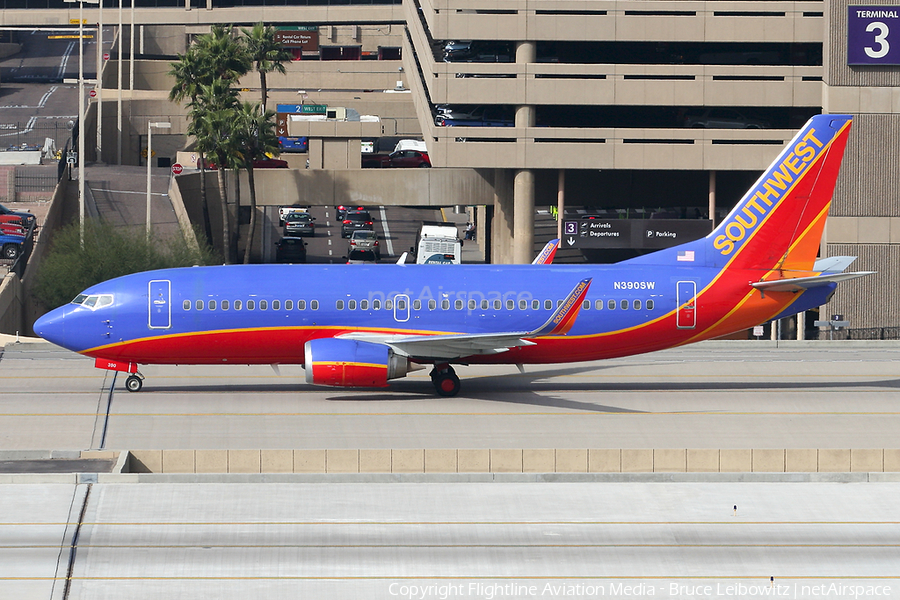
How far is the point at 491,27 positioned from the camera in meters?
Result: 70.3

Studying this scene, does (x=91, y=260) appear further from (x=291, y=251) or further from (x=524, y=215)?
(x=291, y=251)

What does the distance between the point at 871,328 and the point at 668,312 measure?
33.4 metres

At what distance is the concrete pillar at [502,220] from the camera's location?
80.1 m

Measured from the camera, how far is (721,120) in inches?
2849

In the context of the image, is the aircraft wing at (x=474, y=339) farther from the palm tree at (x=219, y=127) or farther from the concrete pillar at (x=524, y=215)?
the palm tree at (x=219, y=127)

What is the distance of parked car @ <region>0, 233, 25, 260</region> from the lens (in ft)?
208

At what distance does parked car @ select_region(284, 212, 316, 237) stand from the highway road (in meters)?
51.1

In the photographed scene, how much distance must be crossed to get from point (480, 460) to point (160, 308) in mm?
13535

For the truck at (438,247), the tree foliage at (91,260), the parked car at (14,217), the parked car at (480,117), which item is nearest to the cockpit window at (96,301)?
the tree foliage at (91,260)

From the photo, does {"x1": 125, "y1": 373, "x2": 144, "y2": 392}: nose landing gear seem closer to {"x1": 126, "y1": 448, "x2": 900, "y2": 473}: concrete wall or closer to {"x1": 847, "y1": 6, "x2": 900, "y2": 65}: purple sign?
{"x1": 126, "y1": 448, "x2": 900, "y2": 473}: concrete wall

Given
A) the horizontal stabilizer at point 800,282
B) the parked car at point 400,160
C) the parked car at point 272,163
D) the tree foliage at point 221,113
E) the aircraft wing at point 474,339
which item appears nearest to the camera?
the aircraft wing at point 474,339

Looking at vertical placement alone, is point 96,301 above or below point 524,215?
below

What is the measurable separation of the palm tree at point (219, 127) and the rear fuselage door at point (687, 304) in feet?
150

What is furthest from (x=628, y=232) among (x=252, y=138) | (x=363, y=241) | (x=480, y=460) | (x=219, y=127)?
(x=480, y=460)
